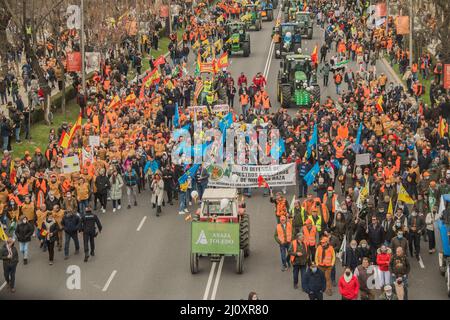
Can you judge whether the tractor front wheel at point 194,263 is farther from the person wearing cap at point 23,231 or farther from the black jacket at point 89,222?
the person wearing cap at point 23,231

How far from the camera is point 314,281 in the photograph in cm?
2453

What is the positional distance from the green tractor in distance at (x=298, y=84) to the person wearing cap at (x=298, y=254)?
23.5 m

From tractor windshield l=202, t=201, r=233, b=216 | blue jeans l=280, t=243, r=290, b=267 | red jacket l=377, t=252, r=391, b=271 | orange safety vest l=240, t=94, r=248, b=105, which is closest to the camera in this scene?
red jacket l=377, t=252, r=391, b=271

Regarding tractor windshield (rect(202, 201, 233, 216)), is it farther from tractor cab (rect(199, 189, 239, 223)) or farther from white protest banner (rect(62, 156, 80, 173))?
white protest banner (rect(62, 156, 80, 173))

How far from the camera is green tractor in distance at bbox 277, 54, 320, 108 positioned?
49.9 meters

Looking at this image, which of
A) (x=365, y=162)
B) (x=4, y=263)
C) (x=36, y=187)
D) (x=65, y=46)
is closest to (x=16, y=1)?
(x=65, y=46)

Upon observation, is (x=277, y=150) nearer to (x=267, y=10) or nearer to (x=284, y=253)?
(x=284, y=253)

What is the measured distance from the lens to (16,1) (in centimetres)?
5006

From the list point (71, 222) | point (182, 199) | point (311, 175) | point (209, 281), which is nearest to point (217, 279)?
point (209, 281)

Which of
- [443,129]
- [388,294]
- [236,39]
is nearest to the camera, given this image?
[388,294]

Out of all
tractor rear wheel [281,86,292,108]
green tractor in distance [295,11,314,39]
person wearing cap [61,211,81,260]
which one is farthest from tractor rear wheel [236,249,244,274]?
green tractor in distance [295,11,314,39]

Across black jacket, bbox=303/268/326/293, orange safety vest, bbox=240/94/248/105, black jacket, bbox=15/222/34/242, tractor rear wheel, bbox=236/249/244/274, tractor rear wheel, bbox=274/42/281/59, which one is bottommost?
tractor rear wheel, bbox=236/249/244/274

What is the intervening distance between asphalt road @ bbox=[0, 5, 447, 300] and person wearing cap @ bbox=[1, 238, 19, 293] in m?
0.29

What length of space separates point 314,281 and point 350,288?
3.09 feet
